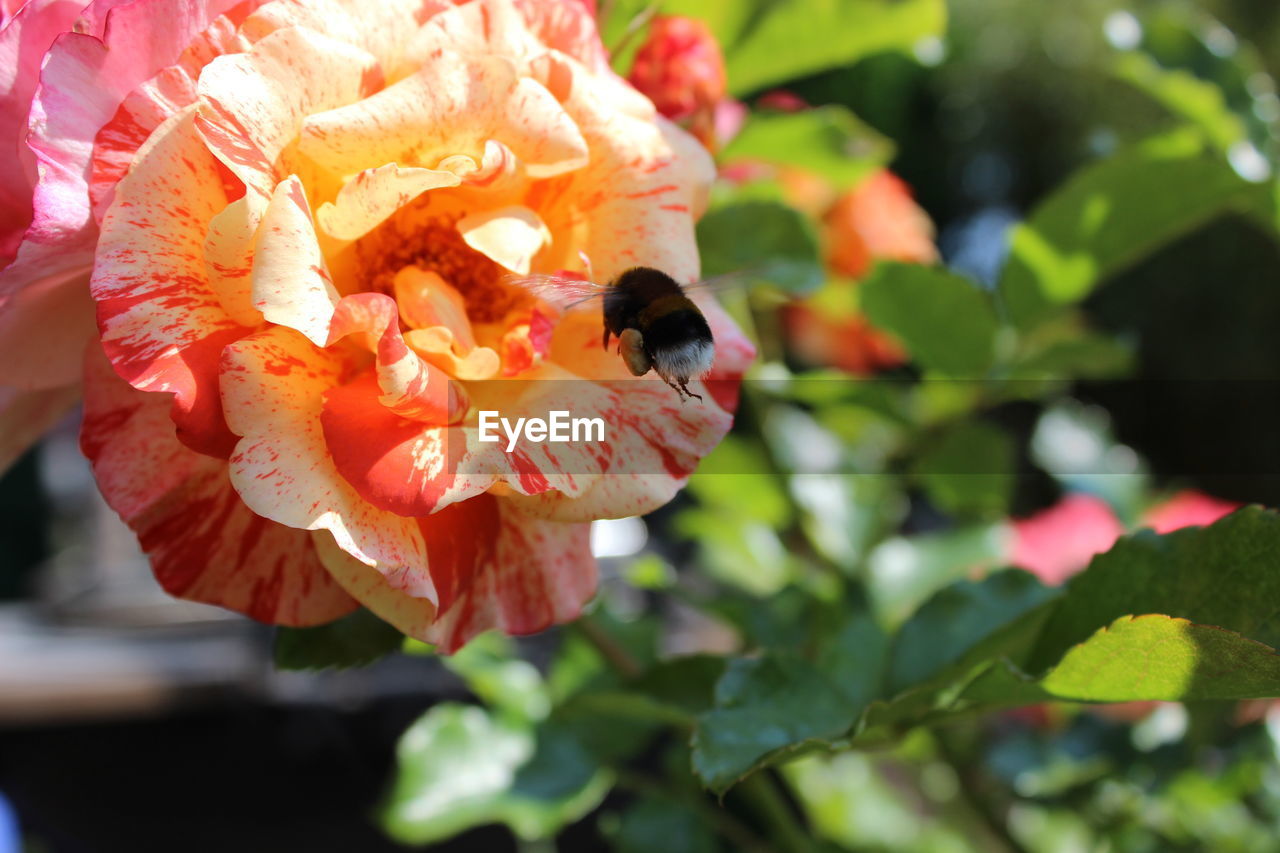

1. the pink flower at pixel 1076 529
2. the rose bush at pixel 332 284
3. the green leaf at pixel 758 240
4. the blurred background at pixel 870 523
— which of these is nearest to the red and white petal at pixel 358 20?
the rose bush at pixel 332 284

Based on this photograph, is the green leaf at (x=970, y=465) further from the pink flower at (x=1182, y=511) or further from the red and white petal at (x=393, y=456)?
the red and white petal at (x=393, y=456)

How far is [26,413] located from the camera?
0.35 m

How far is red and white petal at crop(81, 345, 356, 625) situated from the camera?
0.29 meters

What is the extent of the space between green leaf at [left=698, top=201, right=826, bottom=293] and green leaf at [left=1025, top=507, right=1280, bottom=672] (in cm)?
19

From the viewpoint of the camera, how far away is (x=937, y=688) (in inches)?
13.8

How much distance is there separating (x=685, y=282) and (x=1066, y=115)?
24.1 feet

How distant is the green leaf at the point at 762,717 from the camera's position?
31 centimetres

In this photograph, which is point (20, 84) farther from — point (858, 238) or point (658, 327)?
point (858, 238)

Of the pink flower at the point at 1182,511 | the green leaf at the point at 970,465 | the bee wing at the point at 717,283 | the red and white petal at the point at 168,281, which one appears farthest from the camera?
the pink flower at the point at 1182,511

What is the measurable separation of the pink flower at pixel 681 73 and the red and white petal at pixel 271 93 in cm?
13

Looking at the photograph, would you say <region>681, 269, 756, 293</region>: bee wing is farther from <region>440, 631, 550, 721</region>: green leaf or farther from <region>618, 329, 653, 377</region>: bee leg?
<region>440, 631, 550, 721</region>: green leaf

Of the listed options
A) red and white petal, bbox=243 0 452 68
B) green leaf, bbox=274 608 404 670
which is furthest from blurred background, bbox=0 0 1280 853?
red and white petal, bbox=243 0 452 68

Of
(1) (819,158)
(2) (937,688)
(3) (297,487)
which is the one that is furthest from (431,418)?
(1) (819,158)

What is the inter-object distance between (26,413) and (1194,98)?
23.8 inches
